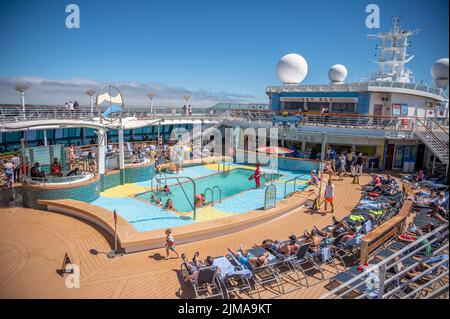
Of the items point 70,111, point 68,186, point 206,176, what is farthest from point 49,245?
point 70,111

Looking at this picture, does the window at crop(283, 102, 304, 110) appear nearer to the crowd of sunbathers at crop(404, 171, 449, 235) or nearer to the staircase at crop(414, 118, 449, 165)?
the staircase at crop(414, 118, 449, 165)

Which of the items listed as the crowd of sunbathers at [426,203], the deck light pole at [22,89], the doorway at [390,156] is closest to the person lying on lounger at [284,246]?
the crowd of sunbathers at [426,203]

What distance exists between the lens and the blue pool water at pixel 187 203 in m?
8.51

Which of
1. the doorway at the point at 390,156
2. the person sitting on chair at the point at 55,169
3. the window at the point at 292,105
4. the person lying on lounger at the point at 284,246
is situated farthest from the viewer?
the window at the point at 292,105

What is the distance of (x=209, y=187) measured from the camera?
13508 millimetres

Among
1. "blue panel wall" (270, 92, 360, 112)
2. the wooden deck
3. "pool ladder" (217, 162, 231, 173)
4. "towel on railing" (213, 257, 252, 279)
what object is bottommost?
"pool ladder" (217, 162, 231, 173)

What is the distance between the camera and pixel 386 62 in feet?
78.4

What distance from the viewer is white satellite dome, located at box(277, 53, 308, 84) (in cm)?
2512

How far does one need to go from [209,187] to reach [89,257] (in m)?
7.70

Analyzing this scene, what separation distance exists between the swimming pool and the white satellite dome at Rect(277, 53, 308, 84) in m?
12.3

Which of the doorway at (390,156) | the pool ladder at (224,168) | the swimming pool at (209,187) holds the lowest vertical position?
the swimming pool at (209,187)

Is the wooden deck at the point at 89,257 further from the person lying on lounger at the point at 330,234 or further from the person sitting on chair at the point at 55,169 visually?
the person sitting on chair at the point at 55,169

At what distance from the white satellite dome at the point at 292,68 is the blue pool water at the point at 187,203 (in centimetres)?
1220

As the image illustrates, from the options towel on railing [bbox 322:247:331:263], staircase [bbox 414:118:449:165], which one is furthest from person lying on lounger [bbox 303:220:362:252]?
staircase [bbox 414:118:449:165]
